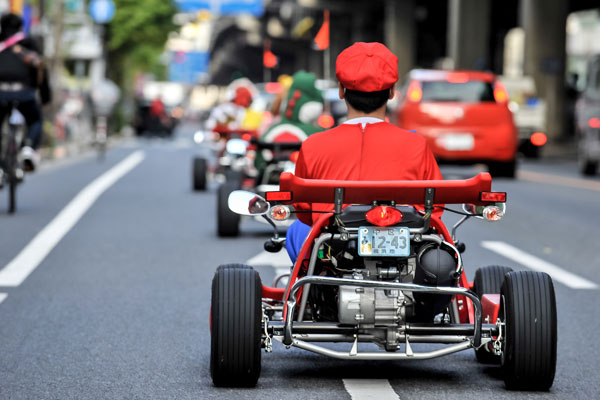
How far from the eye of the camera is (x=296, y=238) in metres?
5.78

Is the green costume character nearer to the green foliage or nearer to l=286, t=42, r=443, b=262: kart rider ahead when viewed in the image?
l=286, t=42, r=443, b=262: kart rider ahead

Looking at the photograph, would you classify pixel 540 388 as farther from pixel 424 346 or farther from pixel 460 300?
pixel 424 346

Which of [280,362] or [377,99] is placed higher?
[377,99]

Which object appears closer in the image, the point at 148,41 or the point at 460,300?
the point at 460,300

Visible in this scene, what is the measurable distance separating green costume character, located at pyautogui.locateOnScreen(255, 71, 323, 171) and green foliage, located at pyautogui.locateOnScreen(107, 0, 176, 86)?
173 feet

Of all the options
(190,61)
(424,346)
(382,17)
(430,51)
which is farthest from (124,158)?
(190,61)

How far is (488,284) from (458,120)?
1728 cm

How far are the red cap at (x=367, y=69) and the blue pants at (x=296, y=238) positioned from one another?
72 centimetres

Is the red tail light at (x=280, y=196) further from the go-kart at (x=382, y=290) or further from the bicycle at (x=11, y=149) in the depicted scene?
the bicycle at (x=11, y=149)

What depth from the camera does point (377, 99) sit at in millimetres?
5422

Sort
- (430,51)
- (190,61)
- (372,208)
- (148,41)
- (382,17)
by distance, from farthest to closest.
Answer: (190,61) → (430,51) → (382,17) → (148,41) → (372,208)

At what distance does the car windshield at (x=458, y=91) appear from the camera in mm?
23281

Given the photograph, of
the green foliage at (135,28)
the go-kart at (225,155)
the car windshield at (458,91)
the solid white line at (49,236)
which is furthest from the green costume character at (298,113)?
the green foliage at (135,28)

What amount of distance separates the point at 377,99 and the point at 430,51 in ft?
279
